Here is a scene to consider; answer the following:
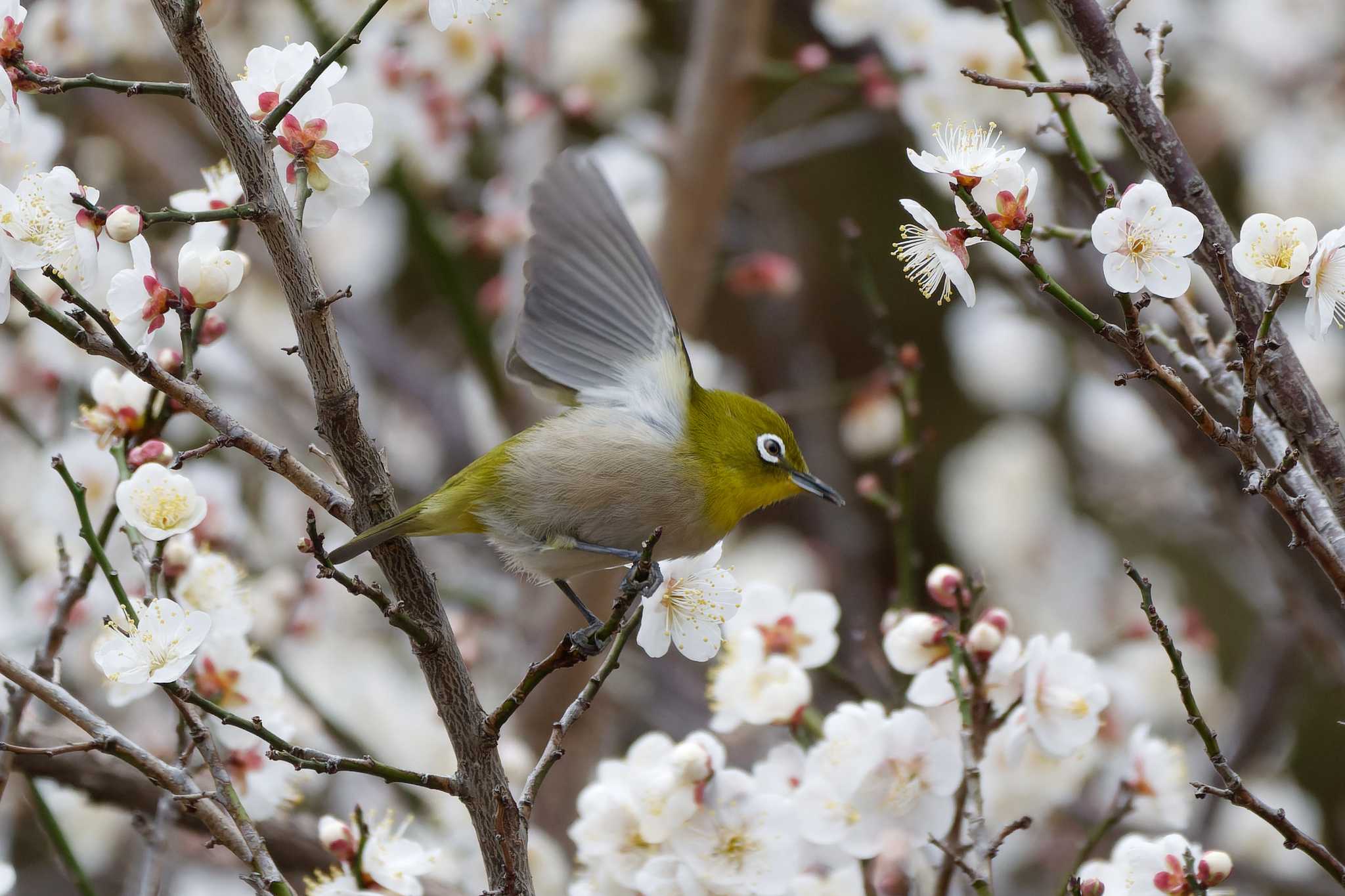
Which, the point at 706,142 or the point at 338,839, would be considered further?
the point at 706,142

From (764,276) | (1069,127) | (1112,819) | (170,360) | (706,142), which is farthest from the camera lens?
(764,276)

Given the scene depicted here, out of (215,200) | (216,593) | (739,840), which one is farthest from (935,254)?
(216,593)

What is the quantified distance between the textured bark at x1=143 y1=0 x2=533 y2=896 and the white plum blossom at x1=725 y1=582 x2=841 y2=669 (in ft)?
2.47

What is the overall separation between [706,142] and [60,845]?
2327mm

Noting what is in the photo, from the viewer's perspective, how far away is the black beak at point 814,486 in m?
2.16

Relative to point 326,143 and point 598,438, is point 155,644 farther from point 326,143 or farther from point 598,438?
point 598,438

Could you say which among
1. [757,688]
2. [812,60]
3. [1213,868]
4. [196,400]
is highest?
[812,60]

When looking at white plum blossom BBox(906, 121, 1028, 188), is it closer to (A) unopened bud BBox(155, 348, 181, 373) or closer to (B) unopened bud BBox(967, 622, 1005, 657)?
(B) unopened bud BBox(967, 622, 1005, 657)

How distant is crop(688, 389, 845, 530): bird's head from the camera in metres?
2.14

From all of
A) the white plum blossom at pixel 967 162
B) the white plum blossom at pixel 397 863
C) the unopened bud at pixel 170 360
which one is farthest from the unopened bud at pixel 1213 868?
the unopened bud at pixel 170 360

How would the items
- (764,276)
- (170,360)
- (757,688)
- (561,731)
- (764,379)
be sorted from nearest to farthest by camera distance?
1. (561,731)
2. (170,360)
3. (757,688)
4. (764,276)
5. (764,379)

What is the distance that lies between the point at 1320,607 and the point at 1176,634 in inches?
52.6

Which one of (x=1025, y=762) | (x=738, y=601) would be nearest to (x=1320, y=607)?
(x=1025, y=762)

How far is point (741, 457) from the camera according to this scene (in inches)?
86.4
